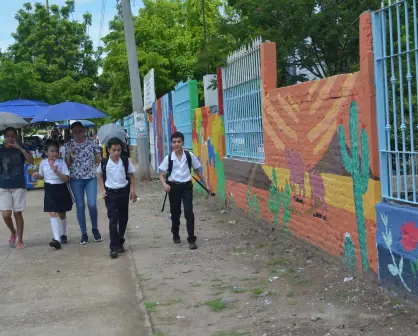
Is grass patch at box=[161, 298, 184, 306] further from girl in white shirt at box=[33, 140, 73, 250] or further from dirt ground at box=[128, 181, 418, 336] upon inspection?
girl in white shirt at box=[33, 140, 73, 250]

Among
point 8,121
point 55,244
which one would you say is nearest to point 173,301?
point 55,244

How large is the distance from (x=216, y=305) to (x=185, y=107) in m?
10.2

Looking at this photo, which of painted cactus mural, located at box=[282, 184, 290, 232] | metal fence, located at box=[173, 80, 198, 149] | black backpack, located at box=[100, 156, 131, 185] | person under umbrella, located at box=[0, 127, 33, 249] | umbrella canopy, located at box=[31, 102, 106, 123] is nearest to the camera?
painted cactus mural, located at box=[282, 184, 290, 232]

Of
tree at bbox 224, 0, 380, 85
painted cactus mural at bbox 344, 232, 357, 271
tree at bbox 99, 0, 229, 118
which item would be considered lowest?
painted cactus mural at bbox 344, 232, 357, 271

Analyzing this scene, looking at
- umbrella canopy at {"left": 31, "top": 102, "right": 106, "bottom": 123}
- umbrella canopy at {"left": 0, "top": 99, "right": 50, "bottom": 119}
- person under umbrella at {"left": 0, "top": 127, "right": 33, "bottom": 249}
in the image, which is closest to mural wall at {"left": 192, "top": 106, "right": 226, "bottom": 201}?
umbrella canopy at {"left": 31, "top": 102, "right": 106, "bottom": 123}

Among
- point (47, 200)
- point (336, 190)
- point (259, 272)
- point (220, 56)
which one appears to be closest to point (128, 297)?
point (259, 272)

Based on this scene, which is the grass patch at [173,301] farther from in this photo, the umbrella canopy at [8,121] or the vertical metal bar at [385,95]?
the umbrella canopy at [8,121]

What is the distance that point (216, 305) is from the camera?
19.1 feet

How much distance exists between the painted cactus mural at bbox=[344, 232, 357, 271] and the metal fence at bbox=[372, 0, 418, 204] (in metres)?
0.91

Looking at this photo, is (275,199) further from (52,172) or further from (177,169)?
(52,172)

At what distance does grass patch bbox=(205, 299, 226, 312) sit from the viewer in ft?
18.8

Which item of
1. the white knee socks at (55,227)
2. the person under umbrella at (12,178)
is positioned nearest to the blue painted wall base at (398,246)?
the white knee socks at (55,227)

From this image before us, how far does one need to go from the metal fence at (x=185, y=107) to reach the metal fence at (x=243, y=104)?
3205mm

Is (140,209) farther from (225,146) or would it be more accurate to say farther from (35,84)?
(35,84)
